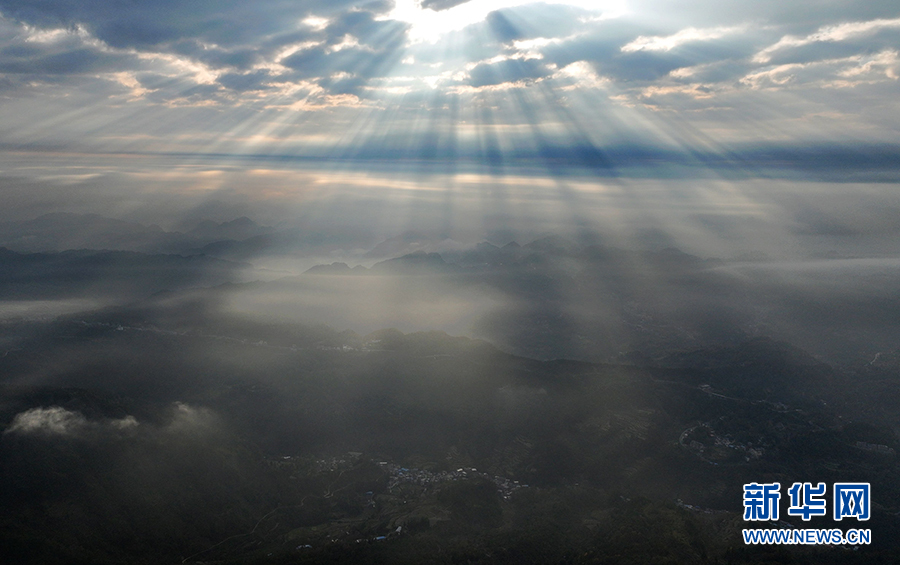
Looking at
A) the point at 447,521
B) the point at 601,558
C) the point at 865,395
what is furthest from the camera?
the point at 865,395

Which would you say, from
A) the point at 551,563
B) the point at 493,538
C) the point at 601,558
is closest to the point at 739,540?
the point at 601,558

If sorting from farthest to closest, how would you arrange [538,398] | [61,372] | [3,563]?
[61,372], [538,398], [3,563]

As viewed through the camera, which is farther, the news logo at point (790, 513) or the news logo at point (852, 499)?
the news logo at point (852, 499)

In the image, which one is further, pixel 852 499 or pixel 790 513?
pixel 790 513

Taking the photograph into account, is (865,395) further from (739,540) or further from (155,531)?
(155,531)

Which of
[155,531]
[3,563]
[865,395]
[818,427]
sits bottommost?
[865,395]

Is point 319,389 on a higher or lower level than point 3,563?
lower

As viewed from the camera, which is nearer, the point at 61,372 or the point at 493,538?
the point at 493,538

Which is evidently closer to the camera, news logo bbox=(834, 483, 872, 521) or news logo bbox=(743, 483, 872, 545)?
news logo bbox=(743, 483, 872, 545)

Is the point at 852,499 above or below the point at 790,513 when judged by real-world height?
above
